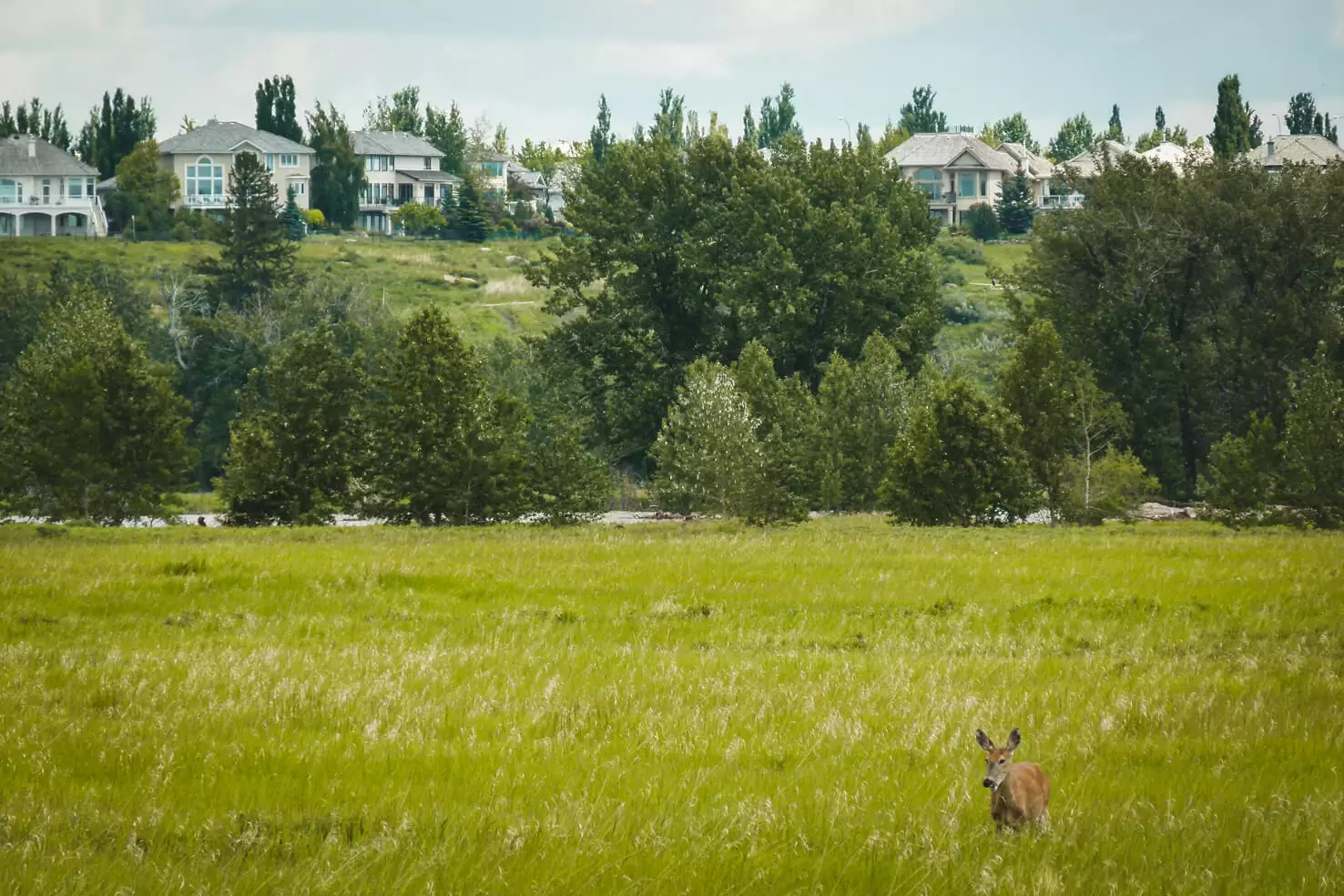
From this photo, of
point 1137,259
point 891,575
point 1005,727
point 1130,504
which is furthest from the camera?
point 1137,259

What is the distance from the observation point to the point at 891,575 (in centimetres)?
2708

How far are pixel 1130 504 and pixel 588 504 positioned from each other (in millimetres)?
20143

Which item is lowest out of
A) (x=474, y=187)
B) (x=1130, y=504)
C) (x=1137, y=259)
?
(x=1130, y=504)

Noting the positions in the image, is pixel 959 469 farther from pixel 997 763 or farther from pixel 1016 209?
pixel 1016 209

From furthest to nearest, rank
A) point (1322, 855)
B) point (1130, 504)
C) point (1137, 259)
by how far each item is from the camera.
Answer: point (1137, 259) < point (1130, 504) < point (1322, 855)

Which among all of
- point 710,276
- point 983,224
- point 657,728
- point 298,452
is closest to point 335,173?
point 983,224

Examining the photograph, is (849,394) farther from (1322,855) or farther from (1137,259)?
(1322,855)

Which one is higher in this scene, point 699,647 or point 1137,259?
point 1137,259

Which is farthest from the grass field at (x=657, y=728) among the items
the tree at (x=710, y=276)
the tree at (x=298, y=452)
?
the tree at (x=710, y=276)

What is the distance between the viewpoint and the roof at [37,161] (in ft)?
545

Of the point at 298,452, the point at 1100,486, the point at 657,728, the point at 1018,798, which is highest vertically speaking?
the point at 1018,798

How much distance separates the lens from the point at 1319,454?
4781 centimetres

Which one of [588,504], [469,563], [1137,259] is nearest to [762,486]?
[588,504]

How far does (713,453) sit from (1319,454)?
64.8 ft
